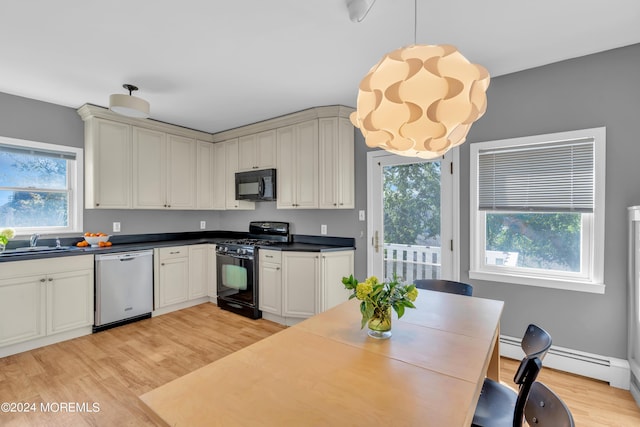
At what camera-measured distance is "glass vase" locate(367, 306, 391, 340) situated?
1.36 meters

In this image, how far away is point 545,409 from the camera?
1004mm

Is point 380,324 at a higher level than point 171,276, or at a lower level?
higher

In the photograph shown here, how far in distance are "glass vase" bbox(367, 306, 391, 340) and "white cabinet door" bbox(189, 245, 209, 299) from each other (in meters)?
3.45

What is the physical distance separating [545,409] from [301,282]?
2.65 metres

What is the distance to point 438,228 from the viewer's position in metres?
3.09

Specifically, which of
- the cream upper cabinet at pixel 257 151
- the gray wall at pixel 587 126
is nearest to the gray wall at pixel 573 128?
the gray wall at pixel 587 126

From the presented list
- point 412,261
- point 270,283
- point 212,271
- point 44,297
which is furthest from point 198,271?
point 412,261

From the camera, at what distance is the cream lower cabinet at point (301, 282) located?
3.39 m

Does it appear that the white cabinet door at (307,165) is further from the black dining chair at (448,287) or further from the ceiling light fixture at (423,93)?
the ceiling light fixture at (423,93)

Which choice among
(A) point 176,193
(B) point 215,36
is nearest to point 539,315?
(B) point 215,36

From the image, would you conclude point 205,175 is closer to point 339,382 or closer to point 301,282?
point 301,282

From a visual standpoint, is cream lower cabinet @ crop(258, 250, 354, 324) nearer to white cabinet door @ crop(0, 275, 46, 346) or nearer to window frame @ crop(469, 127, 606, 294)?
window frame @ crop(469, 127, 606, 294)

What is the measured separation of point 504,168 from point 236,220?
3832 mm

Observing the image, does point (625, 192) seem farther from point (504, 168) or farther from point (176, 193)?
point (176, 193)
